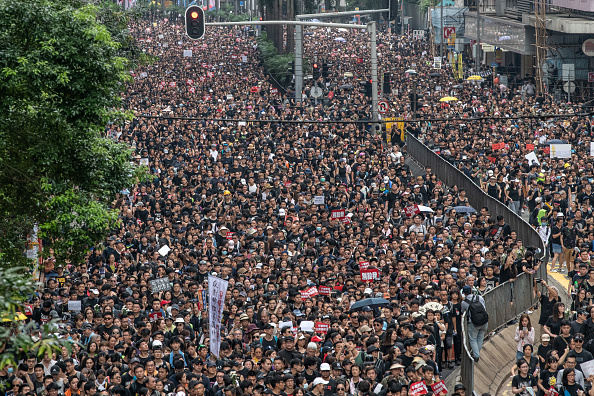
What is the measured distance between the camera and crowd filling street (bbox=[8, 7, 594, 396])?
40.9ft

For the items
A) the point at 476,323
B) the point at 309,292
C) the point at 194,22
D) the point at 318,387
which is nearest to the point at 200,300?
the point at 309,292

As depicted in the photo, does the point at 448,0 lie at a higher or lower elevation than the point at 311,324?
higher

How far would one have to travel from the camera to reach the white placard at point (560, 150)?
25844 millimetres

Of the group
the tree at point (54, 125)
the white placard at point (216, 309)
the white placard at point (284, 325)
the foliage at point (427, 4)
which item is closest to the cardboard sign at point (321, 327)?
the white placard at point (284, 325)

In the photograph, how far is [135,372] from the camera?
1213 centimetres

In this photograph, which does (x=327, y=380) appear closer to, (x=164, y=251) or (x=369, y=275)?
(x=369, y=275)

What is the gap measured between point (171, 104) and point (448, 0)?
52.4m

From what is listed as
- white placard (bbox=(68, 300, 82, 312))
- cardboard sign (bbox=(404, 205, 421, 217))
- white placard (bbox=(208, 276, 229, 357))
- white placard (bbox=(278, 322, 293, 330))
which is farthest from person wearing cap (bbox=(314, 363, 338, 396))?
cardboard sign (bbox=(404, 205, 421, 217))

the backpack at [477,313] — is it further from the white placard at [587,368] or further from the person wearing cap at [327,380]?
the person wearing cap at [327,380]

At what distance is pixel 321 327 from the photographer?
46.0ft

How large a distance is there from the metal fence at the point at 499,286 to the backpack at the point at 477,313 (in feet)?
0.53

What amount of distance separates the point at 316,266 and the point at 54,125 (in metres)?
6.14

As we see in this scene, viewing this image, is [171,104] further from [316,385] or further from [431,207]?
[316,385]

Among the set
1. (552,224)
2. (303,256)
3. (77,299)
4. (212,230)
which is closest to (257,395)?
(77,299)
